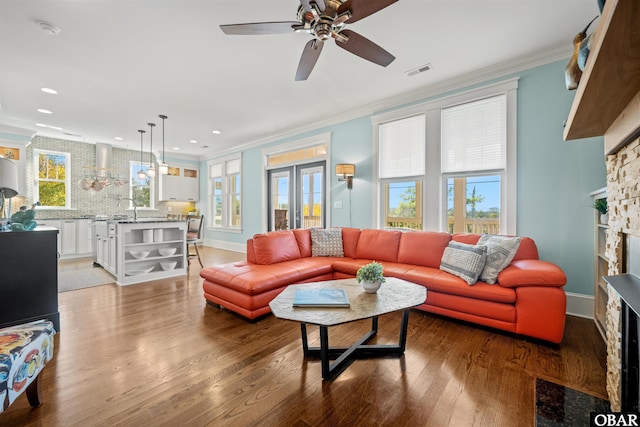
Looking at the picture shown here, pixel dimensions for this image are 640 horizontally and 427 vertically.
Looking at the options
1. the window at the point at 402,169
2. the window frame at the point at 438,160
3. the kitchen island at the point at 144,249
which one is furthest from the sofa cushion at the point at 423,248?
the kitchen island at the point at 144,249

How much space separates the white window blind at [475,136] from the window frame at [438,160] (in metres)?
0.07

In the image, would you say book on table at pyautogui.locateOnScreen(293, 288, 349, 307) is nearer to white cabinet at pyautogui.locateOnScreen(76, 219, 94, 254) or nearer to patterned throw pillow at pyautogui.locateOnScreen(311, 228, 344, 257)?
patterned throw pillow at pyautogui.locateOnScreen(311, 228, 344, 257)

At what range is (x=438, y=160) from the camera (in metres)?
3.89

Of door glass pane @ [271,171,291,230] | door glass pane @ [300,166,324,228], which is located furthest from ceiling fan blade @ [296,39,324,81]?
door glass pane @ [271,171,291,230]

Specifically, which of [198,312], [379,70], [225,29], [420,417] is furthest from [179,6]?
[420,417]

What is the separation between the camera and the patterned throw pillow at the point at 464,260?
265 cm

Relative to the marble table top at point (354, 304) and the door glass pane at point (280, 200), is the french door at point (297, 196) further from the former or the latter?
the marble table top at point (354, 304)

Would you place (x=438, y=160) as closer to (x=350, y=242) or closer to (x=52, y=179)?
(x=350, y=242)

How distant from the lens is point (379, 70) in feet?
11.3

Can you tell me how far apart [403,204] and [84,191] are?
774 centimetres

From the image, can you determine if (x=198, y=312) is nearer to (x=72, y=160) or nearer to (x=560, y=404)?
(x=560, y=404)

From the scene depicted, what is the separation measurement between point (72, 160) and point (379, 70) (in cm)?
764

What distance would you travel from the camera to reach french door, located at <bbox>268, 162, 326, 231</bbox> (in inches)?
219

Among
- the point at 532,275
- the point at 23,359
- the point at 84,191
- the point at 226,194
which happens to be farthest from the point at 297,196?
the point at 84,191
